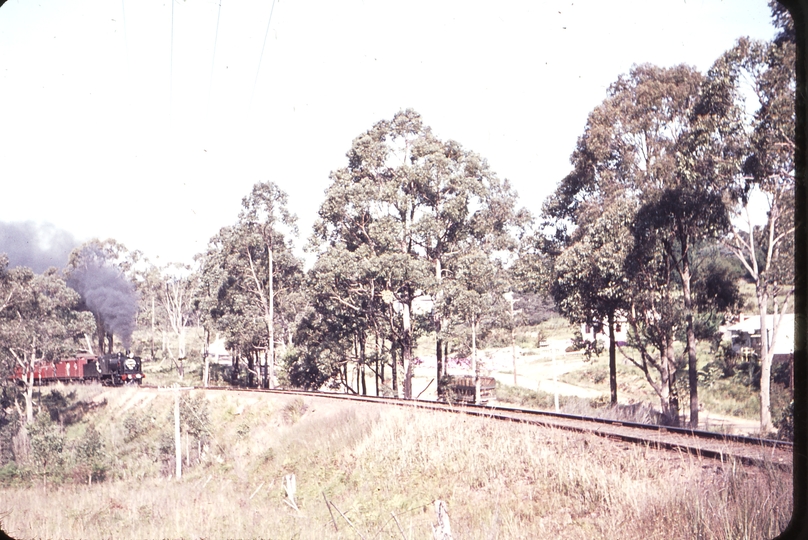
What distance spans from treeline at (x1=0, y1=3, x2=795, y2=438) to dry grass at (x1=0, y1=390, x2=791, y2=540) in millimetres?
9963

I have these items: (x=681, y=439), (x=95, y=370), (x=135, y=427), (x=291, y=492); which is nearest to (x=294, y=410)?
(x=291, y=492)

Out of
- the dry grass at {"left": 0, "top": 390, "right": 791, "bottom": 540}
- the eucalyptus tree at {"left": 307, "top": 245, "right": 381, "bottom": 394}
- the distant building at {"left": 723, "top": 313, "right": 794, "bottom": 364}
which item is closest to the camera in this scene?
the dry grass at {"left": 0, "top": 390, "right": 791, "bottom": 540}

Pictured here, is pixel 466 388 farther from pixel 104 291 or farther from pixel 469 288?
pixel 104 291

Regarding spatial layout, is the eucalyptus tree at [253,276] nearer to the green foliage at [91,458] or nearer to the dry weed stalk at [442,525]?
the green foliage at [91,458]

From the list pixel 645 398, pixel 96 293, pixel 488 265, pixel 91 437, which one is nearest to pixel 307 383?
pixel 91 437

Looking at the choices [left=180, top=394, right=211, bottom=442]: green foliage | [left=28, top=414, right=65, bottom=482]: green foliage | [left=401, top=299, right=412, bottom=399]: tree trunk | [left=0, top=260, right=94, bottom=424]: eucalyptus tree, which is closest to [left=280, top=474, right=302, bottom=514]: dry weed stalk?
[left=180, top=394, right=211, bottom=442]: green foliage

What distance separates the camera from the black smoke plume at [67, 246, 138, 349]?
54.5 metres

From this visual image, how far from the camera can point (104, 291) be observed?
2154 inches

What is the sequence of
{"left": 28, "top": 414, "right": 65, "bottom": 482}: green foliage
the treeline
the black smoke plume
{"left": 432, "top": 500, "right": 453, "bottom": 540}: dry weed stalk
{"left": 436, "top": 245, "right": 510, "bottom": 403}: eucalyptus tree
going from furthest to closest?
the black smoke plume, {"left": 436, "top": 245, "right": 510, "bottom": 403}: eucalyptus tree, {"left": 28, "top": 414, "right": 65, "bottom": 482}: green foliage, the treeline, {"left": 432, "top": 500, "right": 453, "bottom": 540}: dry weed stalk

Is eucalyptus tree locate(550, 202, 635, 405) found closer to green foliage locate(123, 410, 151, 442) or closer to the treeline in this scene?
the treeline

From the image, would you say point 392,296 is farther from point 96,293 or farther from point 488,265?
point 96,293

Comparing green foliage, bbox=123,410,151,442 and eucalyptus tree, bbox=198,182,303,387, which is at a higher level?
eucalyptus tree, bbox=198,182,303,387

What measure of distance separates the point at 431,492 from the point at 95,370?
3983 centimetres

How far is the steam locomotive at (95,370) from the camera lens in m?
43.0
